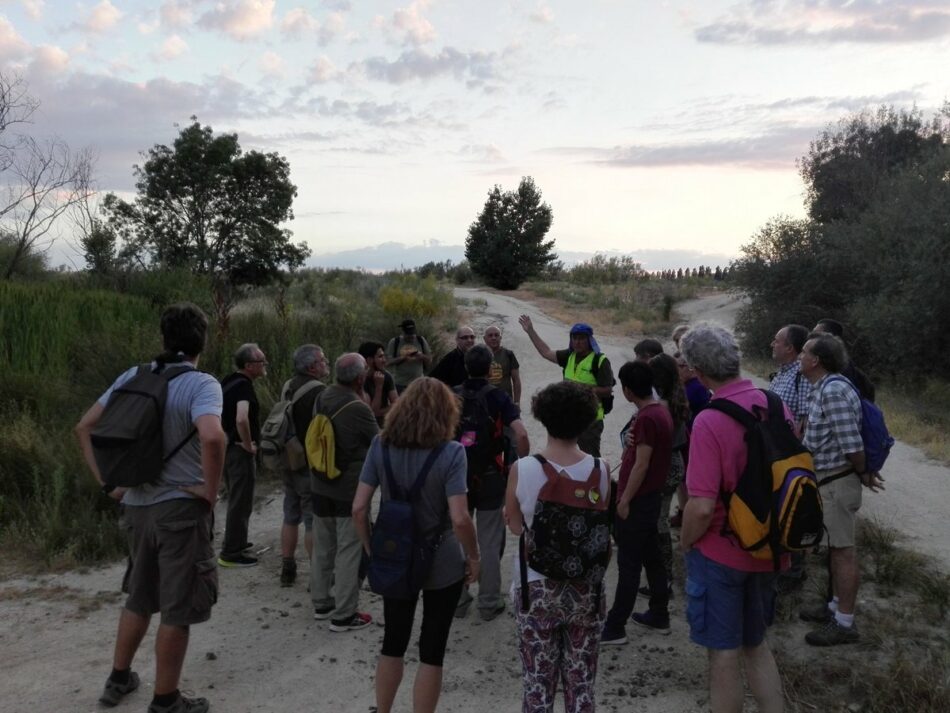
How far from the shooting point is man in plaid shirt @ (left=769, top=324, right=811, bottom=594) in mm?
5074

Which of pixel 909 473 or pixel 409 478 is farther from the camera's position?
pixel 909 473

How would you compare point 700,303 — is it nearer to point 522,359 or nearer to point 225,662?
point 522,359

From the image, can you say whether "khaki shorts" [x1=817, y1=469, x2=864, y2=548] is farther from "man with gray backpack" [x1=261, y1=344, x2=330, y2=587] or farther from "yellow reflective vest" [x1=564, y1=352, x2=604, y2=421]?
"man with gray backpack" [x1=261, y1=344, x2=330, y2=587]

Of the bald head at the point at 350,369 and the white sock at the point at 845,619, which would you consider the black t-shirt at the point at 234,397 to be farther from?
the white sock at the point at 845,619

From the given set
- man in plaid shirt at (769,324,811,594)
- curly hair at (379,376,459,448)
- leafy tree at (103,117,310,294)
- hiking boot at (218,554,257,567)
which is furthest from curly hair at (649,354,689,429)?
leafy tree at (103,117,310,294)

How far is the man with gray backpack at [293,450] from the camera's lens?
5.45 metres

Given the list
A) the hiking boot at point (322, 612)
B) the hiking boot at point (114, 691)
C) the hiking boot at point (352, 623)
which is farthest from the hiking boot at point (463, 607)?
the hiking boot at point (114, 691)

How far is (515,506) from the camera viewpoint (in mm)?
3293

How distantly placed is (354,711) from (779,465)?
254 centimetres

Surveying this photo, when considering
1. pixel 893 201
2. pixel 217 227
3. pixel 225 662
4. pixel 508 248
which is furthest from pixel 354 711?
pixel 508 248

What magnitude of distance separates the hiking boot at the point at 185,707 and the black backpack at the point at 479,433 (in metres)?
1.91

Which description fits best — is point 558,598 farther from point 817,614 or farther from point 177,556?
point 817,614

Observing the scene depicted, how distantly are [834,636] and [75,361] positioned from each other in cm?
1006

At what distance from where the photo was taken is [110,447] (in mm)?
3576
